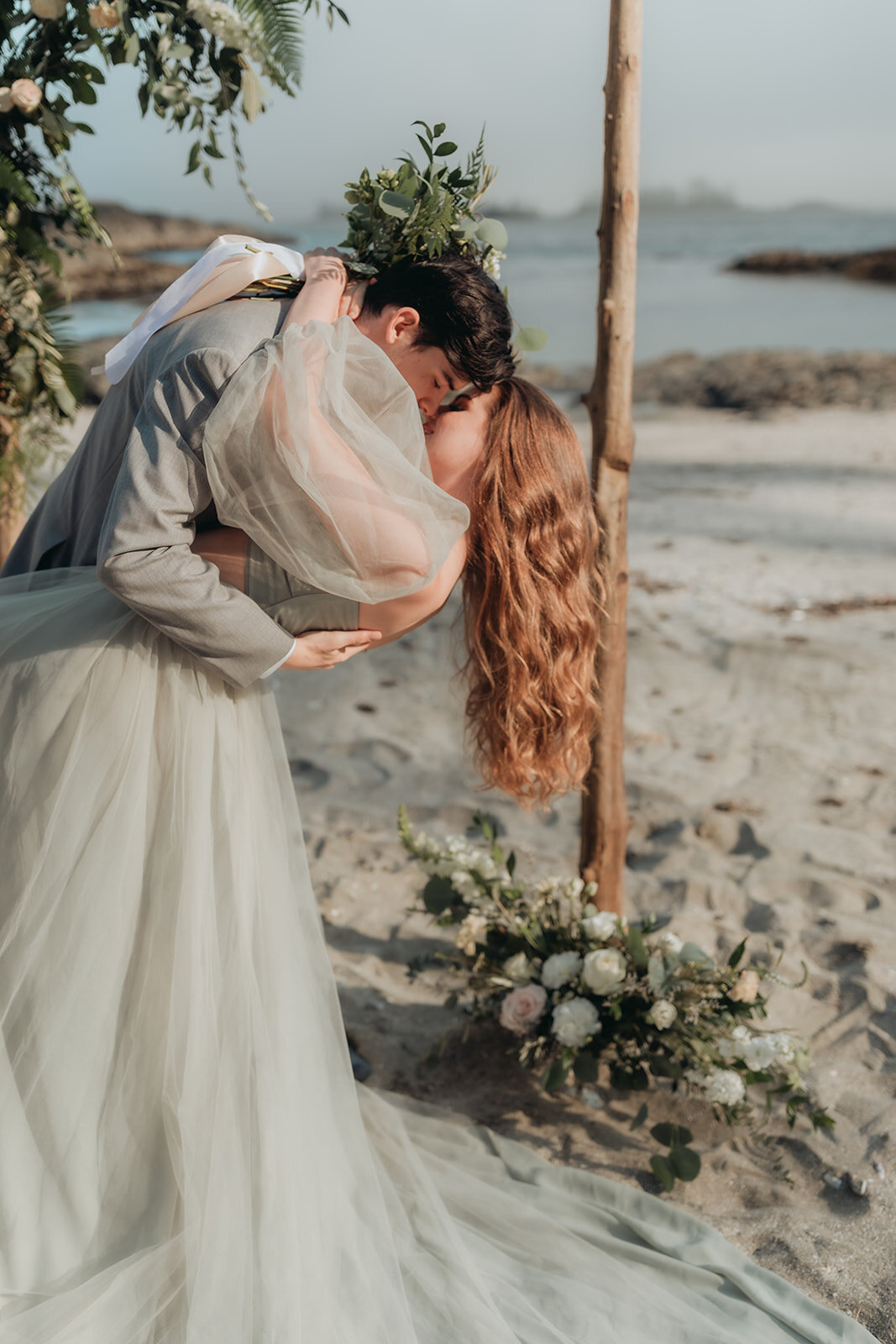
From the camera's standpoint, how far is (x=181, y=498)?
1712 millimetres

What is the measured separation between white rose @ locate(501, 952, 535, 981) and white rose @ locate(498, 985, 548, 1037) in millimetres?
52

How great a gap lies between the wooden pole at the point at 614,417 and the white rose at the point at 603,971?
359mm

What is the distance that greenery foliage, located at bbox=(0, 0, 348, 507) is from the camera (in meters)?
2.64

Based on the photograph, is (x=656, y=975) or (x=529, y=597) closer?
(x=529, y=597)

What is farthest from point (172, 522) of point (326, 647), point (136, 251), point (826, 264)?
point (826, 264)

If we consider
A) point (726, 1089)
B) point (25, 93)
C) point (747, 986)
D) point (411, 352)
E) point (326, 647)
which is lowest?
point (726, 1089)

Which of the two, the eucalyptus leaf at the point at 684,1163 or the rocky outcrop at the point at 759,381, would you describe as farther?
the rocky outcrop at the point at 759,381

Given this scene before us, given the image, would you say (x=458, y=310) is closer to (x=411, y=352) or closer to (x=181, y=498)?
(x=411, y=352)

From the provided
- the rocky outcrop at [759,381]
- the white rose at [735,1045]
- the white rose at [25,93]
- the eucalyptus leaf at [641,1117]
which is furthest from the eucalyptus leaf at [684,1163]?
the rocky outcrop at [759,381]

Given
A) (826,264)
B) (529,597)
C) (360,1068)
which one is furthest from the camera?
(826,264)

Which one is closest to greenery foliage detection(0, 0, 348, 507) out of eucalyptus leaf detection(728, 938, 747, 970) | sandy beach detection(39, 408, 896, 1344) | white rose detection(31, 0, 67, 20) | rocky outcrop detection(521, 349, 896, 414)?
white rose detection(31, 0, 67, 20)

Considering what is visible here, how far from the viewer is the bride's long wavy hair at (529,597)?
2.07m

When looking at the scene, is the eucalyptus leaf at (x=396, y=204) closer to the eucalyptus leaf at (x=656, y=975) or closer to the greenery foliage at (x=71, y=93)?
the greenery foliage at (x=71, y=93)

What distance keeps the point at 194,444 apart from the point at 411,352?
0.52m
